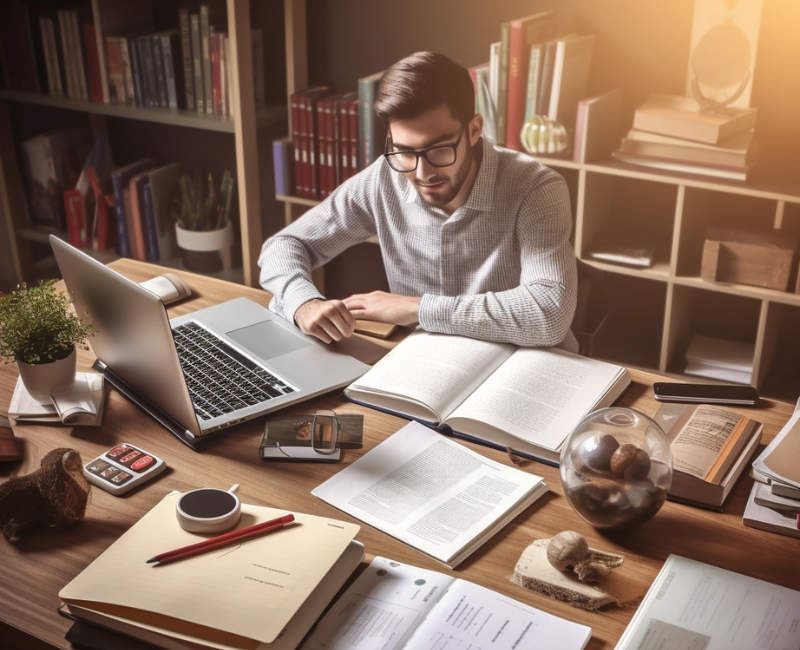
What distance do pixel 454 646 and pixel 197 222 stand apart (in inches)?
95.1

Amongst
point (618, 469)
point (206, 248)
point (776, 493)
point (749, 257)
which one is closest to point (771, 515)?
point (776, 493)

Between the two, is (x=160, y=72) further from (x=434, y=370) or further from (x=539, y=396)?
(x=539, y=396)

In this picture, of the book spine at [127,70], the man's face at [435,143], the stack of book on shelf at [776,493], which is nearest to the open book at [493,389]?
the stack of book on shelf at [776,493]

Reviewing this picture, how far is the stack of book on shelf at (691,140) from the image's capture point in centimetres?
222

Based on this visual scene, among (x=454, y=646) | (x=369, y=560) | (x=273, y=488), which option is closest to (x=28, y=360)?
(x=273, y=488)

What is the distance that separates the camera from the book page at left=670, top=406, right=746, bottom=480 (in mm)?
1110

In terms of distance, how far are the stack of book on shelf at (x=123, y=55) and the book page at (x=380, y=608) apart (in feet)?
7.27

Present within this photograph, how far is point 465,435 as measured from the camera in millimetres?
1239

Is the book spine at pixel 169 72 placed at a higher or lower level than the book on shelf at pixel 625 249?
higher

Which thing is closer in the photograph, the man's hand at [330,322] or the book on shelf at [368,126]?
the man's hand at [330,322]

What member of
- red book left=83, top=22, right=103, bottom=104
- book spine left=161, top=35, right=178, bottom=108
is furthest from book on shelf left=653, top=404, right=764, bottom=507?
red book left=83, top=22, right=103, bottom=104

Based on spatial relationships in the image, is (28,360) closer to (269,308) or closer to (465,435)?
(269,308)

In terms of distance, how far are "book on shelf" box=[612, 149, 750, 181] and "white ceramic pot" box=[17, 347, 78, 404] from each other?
1683mm

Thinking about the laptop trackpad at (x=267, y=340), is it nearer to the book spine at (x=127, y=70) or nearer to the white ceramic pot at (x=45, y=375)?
the white ceramic pot at (x=45, y=375)
